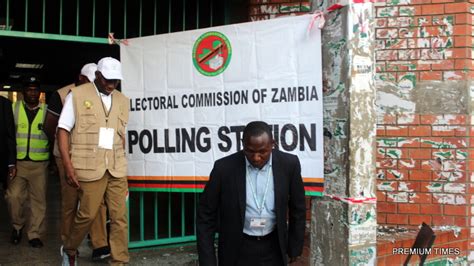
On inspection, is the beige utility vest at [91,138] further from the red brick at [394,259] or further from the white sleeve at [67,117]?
the red brick at [394,259]

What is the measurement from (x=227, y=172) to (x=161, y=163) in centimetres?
183

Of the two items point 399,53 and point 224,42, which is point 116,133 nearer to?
point 224,42

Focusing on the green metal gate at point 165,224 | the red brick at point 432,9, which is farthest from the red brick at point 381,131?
the green metal gate at point 165,224

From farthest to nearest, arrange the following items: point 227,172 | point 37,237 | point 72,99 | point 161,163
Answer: point 37,237 < point 161,163 < point 72,99 < point 227,172

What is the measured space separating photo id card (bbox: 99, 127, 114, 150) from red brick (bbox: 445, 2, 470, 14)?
314 centimetres

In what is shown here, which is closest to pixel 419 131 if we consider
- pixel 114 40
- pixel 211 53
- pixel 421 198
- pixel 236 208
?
pixel 421 198

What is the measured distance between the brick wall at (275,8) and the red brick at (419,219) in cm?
214

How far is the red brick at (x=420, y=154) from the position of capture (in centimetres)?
459

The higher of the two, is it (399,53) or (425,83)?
(399,53)

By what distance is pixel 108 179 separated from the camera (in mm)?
4109

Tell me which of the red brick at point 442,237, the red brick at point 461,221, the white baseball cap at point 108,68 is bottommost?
the red brick at point 442,237

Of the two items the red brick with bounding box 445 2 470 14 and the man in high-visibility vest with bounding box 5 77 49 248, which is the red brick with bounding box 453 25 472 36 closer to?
the red brick with bounding box 445 2 470 14

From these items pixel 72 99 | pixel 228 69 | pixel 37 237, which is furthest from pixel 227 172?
pixel 37 237

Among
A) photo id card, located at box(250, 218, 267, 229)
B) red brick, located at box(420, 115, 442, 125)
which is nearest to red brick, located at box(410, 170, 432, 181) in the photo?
red brick, located at box(420, 115, 442, 125)
